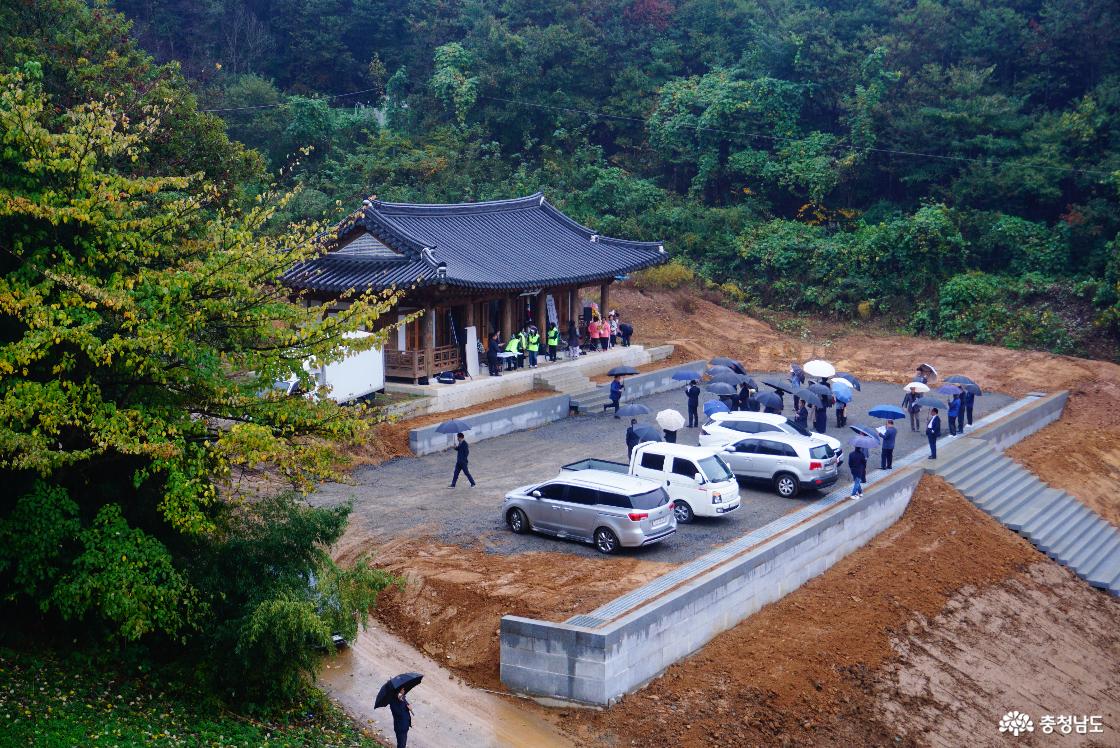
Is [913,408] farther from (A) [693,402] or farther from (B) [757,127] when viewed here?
(B) [757,127]

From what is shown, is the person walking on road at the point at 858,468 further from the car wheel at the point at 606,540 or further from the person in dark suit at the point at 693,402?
the person in dark suit at the point at 693,402

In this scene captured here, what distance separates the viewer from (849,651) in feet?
62.2

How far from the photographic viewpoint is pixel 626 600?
17.9 metres

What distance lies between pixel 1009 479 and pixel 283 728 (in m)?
21.4

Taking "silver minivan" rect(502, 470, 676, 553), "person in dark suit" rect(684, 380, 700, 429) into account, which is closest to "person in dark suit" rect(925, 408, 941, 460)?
"person in dark suit" rect(684, 380, 700, 429)

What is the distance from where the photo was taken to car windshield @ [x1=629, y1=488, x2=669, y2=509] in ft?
65.5

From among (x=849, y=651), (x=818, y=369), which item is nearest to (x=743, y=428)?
(x=818, y=369)

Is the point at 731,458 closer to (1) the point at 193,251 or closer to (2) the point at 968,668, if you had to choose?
(2) the point at 968,668

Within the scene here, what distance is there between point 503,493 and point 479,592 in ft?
18.2

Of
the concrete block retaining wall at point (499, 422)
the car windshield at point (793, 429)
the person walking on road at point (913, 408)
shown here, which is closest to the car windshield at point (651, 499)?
the car windshield at point (793, 429)

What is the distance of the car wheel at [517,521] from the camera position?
21391mm

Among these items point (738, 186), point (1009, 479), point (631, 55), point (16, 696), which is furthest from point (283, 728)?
point (631, 55)

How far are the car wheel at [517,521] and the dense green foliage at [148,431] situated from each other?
261 inches

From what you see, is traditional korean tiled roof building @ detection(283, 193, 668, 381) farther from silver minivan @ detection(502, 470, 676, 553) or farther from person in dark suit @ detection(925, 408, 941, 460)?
person in dark suit @ detection(925, 408, 941, 460)
